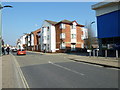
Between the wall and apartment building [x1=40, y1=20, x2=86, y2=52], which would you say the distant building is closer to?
the wall

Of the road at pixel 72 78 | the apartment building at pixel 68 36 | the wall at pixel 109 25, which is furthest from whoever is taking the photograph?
the apartment building at pixel 68 36

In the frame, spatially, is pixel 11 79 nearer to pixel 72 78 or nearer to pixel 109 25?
pixel 72 78

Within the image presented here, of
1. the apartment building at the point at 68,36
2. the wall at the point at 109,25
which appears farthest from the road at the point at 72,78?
the apartment building at the point at 68,36

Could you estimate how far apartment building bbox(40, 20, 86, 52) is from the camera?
45.4m

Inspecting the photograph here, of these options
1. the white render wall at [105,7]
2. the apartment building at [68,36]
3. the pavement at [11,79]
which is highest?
the white render wall at [105,7]

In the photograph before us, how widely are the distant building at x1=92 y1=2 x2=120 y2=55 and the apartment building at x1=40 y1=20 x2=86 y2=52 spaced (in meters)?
19.7

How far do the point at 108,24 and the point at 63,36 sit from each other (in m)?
22.2

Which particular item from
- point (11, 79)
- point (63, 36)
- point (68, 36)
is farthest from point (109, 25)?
point (68, 36)

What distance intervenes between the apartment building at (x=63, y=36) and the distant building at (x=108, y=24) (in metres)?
19.7

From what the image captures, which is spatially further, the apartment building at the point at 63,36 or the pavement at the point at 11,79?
the apartment building at the point at 63,36

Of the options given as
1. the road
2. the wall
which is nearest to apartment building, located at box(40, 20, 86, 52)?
the wall

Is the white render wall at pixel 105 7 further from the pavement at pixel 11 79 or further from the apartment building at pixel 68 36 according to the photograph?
the apartment building at pixel 68 36

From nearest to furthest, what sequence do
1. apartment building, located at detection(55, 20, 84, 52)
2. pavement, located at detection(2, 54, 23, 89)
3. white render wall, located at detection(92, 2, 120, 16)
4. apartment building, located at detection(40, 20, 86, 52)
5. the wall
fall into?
pavement, located at detection(2, 54, 23, 89), the wall, white render wall, located at detection(92, 2, 120, 16), apartment building, located at detection(55, 20, 84, 52), apartment building, located at detection(40, 20, 86, 52)

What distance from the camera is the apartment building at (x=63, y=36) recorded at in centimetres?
4541
